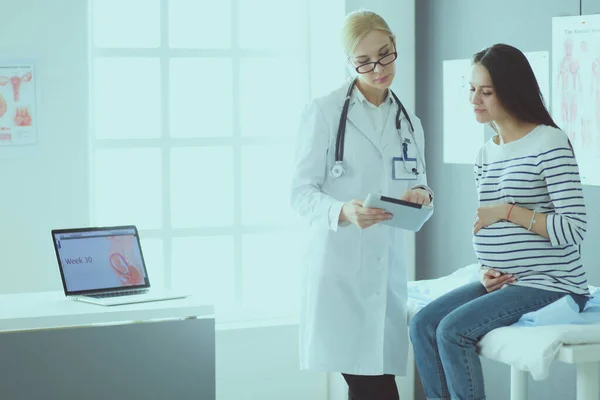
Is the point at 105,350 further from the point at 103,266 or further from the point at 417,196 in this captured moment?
the point at 417,196

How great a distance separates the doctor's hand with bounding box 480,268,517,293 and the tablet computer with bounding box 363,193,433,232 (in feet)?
0.79

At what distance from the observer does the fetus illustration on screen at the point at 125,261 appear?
2834 mm

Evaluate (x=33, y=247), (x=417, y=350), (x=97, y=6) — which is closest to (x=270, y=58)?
(x=97, y=6)

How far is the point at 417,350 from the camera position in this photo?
2611 millimetres

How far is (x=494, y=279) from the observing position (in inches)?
100.0

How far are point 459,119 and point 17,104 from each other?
1774mm

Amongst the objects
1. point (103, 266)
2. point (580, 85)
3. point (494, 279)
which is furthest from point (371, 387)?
point (580, 85)

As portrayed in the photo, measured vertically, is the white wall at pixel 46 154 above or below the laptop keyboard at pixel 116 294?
above

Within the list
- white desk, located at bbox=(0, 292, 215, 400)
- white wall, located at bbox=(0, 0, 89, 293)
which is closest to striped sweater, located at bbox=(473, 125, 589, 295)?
white desk, located at bbox=(0, 292, 215, 400)

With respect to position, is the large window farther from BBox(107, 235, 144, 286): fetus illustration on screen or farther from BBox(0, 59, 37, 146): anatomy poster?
BBox(107, 235, 144, 286): fetus illustration on screen

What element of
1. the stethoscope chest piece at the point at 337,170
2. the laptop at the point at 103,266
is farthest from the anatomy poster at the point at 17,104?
the stethoscope chest piece at the point at 337,170

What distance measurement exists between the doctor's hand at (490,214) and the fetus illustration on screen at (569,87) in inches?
28.5

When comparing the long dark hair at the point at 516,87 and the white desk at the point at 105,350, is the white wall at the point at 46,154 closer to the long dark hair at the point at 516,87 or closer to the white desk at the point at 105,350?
the white desk at the point at 105,350

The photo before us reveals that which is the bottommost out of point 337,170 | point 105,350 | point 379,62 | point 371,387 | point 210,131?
point 371,387
